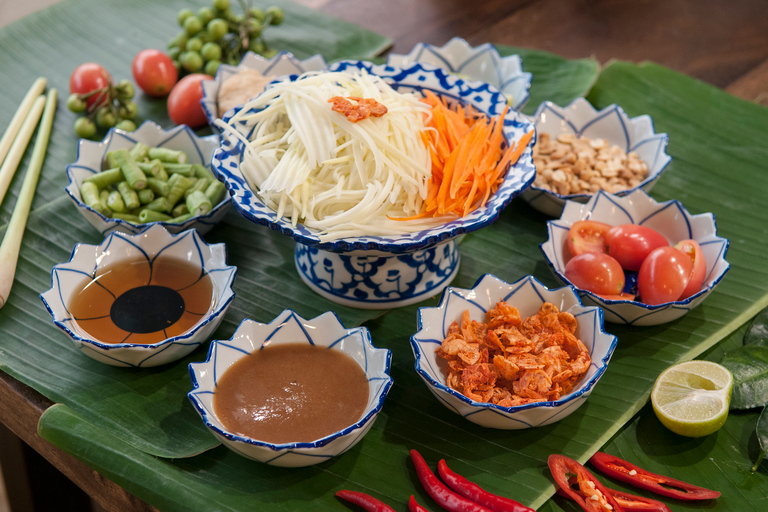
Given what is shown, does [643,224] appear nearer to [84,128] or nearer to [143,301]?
[143,301]

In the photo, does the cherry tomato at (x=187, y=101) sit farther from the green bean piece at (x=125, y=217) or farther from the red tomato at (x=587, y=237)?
the red tomato at (x=587, y=237)

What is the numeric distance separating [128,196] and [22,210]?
0.52 meters

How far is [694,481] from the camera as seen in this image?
1998 mm

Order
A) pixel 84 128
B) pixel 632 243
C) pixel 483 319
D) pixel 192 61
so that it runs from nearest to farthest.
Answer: pixel 483 319
pixel 632 243
pixel 84 128
pixel 192 61

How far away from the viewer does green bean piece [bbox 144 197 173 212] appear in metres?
2.72

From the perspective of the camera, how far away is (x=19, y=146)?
3.16m

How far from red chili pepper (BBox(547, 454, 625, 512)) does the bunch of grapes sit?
9.22 feet

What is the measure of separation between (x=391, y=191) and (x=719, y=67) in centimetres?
296

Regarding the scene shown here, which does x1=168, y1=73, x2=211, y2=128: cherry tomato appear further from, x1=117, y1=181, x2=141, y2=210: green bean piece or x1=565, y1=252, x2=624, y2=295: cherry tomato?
x1=565, y1=252, x2=624, y2=295: cherry tomato

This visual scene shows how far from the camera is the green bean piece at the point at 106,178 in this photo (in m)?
2.77

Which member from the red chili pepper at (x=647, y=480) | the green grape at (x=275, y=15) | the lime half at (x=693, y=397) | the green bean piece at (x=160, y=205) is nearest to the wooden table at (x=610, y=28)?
the green grape at (x=275, y=15)

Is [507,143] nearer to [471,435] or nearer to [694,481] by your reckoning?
[471,435]

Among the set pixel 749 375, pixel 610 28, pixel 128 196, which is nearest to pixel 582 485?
pixel 749 375

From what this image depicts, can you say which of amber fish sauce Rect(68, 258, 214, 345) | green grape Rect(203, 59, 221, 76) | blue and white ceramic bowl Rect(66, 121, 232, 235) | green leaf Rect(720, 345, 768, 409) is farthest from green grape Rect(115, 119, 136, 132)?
green leaf Rect(720, 345, 768, 409)
